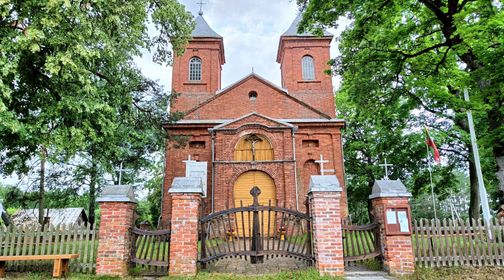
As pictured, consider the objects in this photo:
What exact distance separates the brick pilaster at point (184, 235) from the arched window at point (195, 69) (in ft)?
49.2

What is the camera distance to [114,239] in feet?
23.3

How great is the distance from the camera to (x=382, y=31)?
12.8 meters

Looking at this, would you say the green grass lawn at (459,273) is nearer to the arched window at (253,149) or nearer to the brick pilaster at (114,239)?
the brick pilaster at (114,239)

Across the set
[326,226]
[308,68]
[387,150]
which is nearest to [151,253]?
[326,226]

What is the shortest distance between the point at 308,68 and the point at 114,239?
667 inches

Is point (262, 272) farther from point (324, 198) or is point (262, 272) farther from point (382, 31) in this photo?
point (382, 31)

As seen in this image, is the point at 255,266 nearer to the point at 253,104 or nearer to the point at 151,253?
the point at 151,253

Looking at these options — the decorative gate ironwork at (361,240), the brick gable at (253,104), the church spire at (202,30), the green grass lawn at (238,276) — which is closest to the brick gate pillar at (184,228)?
the green grass lawn at (238,276)

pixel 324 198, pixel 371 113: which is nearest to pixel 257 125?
pixel 371 113

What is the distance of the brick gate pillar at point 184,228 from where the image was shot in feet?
23.0

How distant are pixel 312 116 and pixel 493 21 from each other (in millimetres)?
10652

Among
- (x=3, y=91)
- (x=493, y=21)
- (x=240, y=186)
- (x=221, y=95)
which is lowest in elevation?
(x=240, y=186)

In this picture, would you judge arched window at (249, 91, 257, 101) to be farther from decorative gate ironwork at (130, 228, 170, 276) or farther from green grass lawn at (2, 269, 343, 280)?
green grass lawn at (2, 269, 343, 280)

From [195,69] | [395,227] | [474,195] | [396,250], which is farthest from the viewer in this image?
[195,69]
